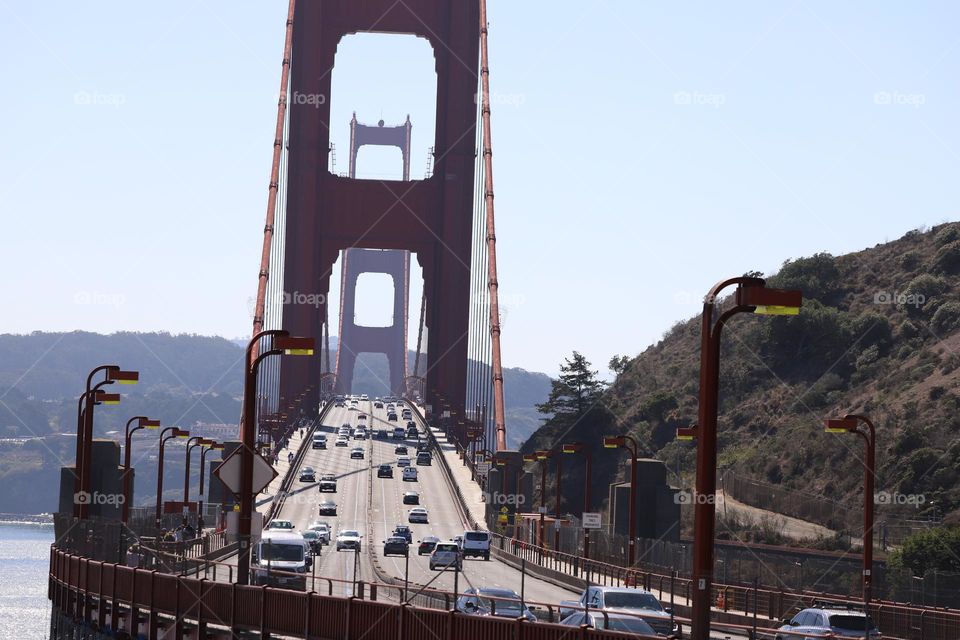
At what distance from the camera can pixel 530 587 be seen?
161 feet

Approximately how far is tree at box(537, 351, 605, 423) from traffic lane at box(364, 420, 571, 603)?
24.0 m

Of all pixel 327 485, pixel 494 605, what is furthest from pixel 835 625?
pixel 327 485

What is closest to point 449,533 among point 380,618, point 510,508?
point 510,508

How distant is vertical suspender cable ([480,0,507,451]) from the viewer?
337ft

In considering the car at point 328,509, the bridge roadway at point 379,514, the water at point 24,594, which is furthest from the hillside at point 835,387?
the water at point 24,594

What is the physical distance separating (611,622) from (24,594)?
89.6 metres

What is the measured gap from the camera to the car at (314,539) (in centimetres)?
6235

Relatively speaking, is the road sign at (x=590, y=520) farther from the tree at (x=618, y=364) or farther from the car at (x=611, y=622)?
the tree at (x=618, y=364)

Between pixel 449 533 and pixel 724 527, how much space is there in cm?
1507

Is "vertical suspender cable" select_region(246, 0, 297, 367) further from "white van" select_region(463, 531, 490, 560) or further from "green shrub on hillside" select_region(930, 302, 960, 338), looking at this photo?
"green shrub on hillside" select_region(930, 302, 960, 338)

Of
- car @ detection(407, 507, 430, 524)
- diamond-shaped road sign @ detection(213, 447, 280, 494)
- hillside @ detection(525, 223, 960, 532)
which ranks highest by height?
hillside @ detection(525, 223, 960, 532)

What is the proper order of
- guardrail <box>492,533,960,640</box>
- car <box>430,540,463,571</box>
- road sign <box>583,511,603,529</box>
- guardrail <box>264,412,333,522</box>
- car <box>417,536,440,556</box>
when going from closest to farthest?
guardrail <box>492,533,960,640</box>
road sign <box>583,511,603,529</box>
car <box>430,540,463,571</box>
car <box>417,536,440,556</box>
guardrail <box>264,412,333,522</box>

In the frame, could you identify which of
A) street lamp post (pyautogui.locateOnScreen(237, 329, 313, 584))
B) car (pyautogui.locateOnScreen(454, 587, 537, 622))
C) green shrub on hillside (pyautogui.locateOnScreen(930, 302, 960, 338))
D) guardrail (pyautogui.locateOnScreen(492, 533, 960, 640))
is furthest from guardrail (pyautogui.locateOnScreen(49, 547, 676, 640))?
green shrub on hillside (pyautogui.locateOnScreen(930, 302, 960, 338))

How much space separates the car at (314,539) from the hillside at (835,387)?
29.7m
